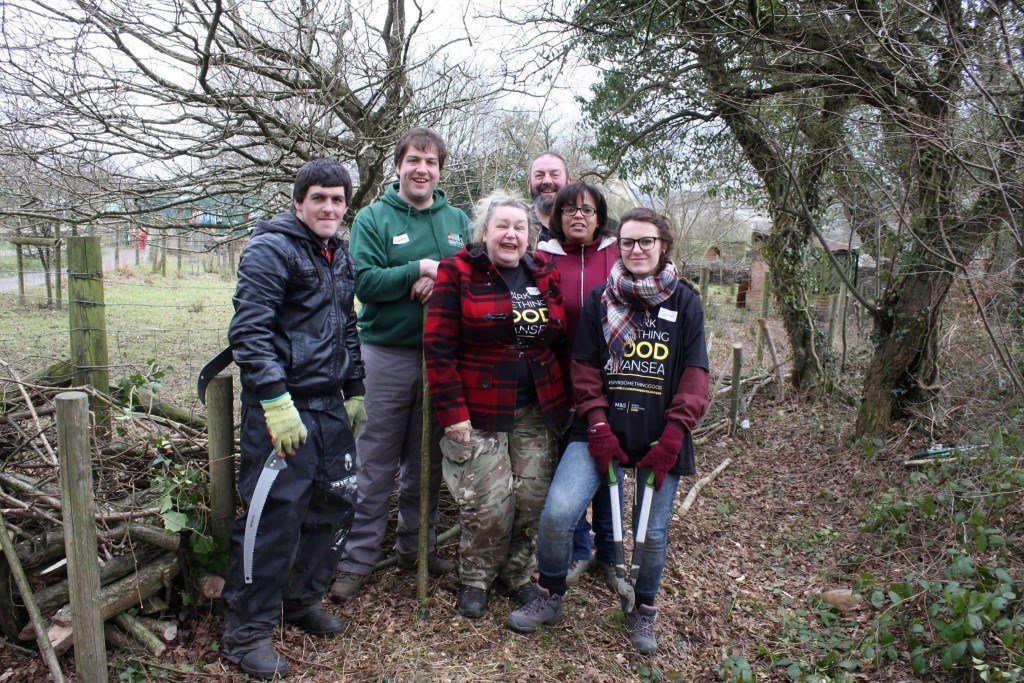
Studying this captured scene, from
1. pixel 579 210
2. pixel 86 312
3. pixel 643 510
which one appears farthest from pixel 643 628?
pixel 86 312

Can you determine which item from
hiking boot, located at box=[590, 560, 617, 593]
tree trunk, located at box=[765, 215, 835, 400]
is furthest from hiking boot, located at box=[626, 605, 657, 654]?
tree trunk, located at box=[765, 215, 835, 400]

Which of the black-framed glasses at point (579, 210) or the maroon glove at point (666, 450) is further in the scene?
the black-framed glasses at point (579, 210)

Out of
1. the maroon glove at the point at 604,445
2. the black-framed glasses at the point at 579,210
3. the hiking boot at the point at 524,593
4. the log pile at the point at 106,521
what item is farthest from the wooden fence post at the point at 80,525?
the black-framed glasses at the point at 579,210

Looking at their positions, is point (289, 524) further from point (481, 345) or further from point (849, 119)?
point (849, 119)

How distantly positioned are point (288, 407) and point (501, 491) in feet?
3.71

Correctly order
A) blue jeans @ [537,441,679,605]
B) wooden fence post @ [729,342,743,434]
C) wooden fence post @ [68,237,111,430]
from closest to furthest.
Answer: blue jeans @ [537,441,679,605], wooden fence post @ [68,237,111,430], wooden fence post @ [729,342,743,434]

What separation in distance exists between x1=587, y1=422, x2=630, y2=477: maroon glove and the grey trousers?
87 cm

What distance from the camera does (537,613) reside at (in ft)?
10.6

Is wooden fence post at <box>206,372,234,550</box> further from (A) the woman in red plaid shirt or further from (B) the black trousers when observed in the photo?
(A) the woman in red plaid shirt

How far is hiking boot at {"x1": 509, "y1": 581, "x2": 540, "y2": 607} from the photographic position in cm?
335

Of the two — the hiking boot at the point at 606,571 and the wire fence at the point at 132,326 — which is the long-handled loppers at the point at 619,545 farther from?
the wire fence at the point at 132,326

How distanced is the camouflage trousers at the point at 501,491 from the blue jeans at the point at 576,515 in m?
0.17

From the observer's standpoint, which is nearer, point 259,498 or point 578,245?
point 259,498

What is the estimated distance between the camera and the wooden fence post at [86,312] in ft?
11.1
